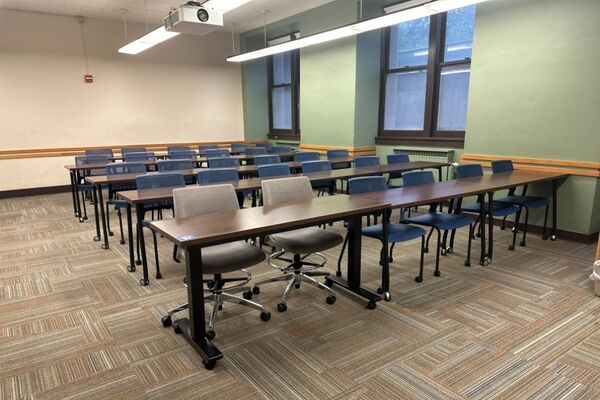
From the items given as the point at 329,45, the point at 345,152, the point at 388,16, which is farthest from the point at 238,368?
the point at 329,45

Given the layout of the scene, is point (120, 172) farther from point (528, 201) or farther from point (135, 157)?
point (528, 201)

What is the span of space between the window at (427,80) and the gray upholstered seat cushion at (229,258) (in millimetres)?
4151

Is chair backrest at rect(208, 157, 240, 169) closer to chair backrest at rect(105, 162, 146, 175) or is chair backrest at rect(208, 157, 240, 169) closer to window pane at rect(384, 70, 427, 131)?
chair backrest at rect(105, 162, 146, 175)

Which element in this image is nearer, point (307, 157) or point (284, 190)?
point (284, 190)

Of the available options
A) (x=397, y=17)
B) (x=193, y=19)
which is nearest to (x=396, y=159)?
(x=397, y=17)

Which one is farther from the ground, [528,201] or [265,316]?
[528,201]

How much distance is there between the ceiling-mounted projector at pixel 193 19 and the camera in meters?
4.33

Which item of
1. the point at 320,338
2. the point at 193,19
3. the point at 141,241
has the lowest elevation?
the point at 320,338

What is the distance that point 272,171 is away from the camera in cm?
446

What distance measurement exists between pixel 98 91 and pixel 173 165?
12.6 ft

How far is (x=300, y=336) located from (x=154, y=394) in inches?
34.9

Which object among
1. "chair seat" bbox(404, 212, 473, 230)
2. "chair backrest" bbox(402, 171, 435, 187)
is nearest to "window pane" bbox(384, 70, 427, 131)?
"chair backrest" bbox(402, 171, 435, 187)

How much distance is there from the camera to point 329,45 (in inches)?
272

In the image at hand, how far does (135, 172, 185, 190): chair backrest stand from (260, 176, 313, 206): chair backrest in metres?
1.20
